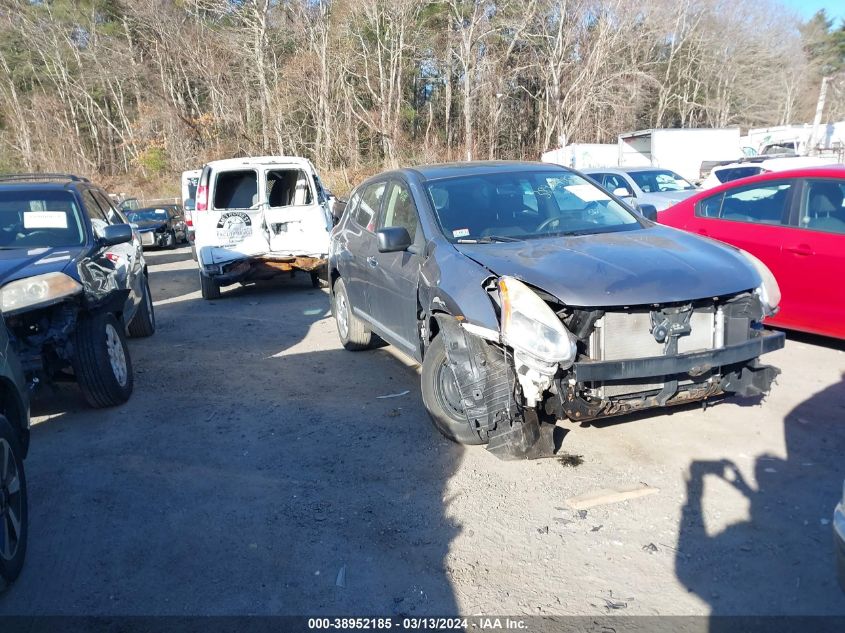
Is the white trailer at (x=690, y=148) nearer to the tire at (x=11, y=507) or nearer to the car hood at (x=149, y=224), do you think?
the car hood at (x=149, y=224)

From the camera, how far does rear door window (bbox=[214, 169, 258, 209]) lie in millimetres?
11555

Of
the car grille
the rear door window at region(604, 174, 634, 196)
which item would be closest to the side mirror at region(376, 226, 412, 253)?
the car grille

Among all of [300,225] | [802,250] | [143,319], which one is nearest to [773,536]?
[802,250]

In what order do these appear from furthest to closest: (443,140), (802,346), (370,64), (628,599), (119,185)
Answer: (119,185), (443,140), (370,64), (802,346), (628,599)

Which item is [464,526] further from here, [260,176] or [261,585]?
[260,176]

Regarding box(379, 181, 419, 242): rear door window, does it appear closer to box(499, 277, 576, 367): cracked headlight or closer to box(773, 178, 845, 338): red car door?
box(499, 277, 576, 367): cracked headlight

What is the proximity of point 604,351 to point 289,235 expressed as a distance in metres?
7.79

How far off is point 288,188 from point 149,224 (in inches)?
394

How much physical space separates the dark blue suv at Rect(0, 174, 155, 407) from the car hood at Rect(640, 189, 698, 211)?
8.74 m

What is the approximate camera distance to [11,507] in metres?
3.46

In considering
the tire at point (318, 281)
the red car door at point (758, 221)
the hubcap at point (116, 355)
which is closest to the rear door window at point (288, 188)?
the tire at point (318, 281)

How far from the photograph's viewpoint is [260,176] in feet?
36.5

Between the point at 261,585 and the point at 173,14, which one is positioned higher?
the point at 173,14

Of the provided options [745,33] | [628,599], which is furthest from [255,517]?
[745,33]
